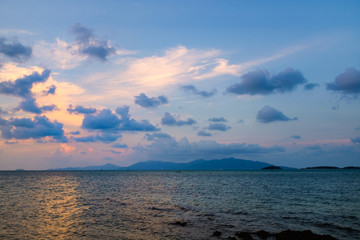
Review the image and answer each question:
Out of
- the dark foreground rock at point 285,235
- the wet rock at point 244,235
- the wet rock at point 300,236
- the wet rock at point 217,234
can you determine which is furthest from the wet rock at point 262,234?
the wet rock at point 217,234

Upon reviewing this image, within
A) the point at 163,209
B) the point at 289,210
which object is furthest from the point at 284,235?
the point at 163,209

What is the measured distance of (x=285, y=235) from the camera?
2688cm

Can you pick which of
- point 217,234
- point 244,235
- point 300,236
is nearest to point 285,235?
point 300,236

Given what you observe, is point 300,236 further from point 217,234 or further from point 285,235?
point 217,234

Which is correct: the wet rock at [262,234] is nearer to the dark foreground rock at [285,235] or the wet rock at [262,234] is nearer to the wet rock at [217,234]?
the dark foreground rock at [285,235]

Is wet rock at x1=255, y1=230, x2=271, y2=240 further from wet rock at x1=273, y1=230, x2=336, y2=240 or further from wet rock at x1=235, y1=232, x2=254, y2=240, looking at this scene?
wet rock at x1=235, y1=232, x2=254, y2=240

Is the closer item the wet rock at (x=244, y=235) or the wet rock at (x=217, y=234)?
the wet rock at (x=244, y=235)

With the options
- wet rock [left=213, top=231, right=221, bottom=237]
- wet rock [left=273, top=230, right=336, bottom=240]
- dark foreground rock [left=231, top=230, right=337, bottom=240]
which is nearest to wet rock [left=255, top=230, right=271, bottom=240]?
dark foreground rock [left=231, top=230, right=337, bottom=240]

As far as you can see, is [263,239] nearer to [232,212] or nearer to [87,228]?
[232,212]

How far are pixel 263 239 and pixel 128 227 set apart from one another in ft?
53.6

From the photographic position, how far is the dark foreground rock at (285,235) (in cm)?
2570

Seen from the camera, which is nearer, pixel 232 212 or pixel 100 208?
pixel 232 212

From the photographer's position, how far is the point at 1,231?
1187 inches

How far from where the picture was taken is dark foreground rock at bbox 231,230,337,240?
84.3 ft
